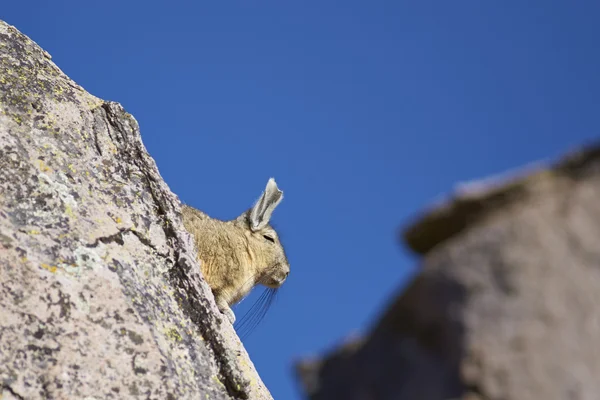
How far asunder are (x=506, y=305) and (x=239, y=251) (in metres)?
8.29

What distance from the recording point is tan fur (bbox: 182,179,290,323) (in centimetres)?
999

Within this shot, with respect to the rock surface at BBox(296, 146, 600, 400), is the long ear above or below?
above

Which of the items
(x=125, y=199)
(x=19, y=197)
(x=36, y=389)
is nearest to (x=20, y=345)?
(x=36, y=389)

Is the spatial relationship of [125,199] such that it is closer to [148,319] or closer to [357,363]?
[148,319]

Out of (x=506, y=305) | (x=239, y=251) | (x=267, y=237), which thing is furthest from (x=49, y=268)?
(x=267, y=237)

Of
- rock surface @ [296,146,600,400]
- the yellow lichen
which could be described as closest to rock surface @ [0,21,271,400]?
the yellow lichen

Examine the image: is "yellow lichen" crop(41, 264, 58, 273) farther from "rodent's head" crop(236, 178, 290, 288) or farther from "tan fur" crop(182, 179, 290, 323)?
"rodent's head" crop(236, 178, 290, 288)

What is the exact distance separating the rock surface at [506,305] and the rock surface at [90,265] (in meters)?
3.61

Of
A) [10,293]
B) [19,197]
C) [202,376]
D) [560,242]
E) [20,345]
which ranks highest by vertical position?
[19,197]

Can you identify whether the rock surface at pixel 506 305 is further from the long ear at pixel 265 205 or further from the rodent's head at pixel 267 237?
the long ear at pixel 265 205

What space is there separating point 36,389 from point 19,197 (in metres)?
1.58

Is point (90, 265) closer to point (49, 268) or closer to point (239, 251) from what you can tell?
point (49, 268)

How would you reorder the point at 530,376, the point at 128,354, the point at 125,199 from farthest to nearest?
the point at 125,199
the point at 128,354
the point at 530,376

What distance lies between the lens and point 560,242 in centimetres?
283
